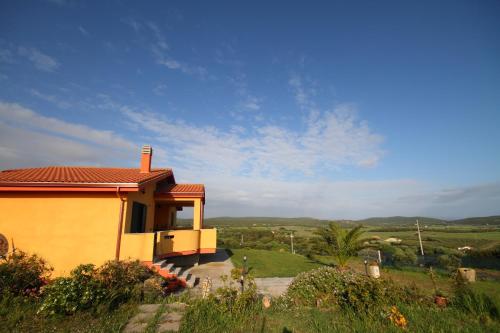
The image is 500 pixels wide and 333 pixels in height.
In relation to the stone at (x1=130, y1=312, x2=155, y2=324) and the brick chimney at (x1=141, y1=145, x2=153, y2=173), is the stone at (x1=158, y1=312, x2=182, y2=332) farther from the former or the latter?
the brick chimney at (x1=141, y1=145, x2=153, y2=173)

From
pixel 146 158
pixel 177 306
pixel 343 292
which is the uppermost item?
pixel 146 158

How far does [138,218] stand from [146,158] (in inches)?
143

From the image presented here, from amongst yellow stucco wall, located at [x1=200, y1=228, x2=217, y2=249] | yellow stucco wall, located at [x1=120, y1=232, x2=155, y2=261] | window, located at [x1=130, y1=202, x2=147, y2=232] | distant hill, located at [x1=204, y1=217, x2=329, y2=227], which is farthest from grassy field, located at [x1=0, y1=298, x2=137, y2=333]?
distant hill, located at [x1=204, y1=217, x2=329, y2=227]

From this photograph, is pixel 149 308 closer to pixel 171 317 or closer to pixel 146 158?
pixel 171 317

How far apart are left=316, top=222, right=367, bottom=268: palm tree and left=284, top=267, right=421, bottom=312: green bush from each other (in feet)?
22.7

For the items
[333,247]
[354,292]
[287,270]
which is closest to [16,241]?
[354,292]

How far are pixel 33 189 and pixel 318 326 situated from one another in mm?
10173

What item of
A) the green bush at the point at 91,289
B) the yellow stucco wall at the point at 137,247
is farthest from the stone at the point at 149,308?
the yellow stucco wall at the point at 137,247

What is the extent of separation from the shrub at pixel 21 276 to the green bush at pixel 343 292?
23.9ft

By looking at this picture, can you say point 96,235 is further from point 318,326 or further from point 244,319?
point 318,326

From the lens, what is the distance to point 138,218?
11367 millimetres

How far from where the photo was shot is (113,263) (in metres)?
7.42

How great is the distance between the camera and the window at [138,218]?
10647 mm

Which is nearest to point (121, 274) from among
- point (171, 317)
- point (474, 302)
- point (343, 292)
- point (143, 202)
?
point (171, 317)
